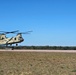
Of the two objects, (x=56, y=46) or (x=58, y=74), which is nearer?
(x=58, y=74)

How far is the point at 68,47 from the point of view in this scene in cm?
7712

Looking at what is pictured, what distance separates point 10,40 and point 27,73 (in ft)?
201

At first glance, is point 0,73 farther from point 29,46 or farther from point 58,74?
point 29,46

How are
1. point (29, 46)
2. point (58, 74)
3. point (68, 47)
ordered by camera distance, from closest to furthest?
1. point (58, 74)
2. point (68, 47)
3. point (29, 46)

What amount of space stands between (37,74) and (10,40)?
6170 cm

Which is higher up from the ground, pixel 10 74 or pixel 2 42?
pixel 2 42

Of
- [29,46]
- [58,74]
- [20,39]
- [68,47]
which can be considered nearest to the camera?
[58,74]

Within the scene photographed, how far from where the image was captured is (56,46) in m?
77.9

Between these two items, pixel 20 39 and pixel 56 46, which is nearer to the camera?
pixel 20 39

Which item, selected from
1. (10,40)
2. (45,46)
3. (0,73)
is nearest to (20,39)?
(10,40)

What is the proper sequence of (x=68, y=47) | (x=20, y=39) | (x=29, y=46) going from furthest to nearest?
1. (x=29, y=46)
2. (x=68, y=47)
3. (x=20, y=39)

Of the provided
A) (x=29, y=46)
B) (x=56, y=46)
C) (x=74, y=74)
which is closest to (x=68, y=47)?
(x=56, y=46)

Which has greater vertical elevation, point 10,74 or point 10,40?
point 10,40

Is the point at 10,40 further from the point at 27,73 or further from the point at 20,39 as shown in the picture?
the point at 27,73
